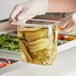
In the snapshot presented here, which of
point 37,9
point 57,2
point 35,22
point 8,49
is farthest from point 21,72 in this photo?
point 57,2

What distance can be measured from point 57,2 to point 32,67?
809 millimetres

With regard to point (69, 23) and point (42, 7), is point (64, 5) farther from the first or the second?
point (69, 23)

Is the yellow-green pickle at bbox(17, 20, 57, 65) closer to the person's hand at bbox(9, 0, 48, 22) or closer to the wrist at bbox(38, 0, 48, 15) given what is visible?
the person's hand at bbox(9, 0, 48, 22)

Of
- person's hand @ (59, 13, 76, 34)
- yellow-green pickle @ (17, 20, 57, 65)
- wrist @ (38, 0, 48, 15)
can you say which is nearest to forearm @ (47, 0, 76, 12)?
wrist @ (38, 0, 48, 15)

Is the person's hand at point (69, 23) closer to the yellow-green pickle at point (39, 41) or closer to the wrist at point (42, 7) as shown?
the wrist at point (42, 7)

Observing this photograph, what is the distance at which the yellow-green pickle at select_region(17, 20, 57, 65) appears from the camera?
2.74 feet

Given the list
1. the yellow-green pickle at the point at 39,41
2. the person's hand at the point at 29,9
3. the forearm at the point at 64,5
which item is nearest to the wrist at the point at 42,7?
the person's hand at the point at 29,9

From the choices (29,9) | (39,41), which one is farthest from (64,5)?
(39,41)

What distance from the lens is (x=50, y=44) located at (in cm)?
85

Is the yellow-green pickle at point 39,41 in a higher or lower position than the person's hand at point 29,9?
lower

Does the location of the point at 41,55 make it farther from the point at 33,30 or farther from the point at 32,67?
the point at 32,67

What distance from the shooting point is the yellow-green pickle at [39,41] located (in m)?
0.83

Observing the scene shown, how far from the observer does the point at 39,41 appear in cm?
85

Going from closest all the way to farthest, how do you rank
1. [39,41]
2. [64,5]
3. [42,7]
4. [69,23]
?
[39,41] < [69,23] < [42,7] < [64,5]
